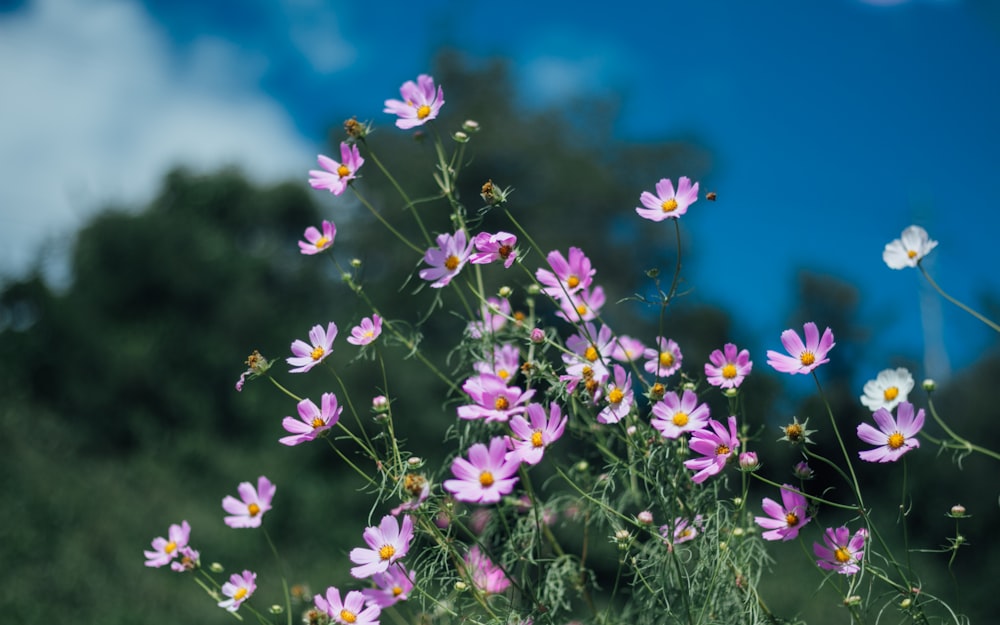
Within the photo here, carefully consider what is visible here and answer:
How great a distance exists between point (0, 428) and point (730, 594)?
818 centimetres

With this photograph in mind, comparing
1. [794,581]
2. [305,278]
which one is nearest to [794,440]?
[794,581]

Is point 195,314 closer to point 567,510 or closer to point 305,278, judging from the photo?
point 305,278

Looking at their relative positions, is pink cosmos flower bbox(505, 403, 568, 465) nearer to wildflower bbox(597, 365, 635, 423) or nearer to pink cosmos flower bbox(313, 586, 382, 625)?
wildflower bbox(597, 365, 635, 423)

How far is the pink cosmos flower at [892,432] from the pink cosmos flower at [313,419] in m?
0.52

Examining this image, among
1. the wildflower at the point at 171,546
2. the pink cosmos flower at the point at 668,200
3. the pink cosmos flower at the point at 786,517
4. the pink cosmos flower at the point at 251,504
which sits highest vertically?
the pink cosmos flower at the point at 668,200

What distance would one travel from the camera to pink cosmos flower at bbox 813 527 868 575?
926mm

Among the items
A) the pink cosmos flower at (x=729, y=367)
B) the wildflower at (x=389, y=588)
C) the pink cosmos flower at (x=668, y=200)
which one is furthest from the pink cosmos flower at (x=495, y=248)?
the wildflower at (x=389, y=588)

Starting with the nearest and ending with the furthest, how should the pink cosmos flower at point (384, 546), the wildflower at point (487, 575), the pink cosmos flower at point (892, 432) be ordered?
1. the pink cosmos flower at point (892, 432)
2. the pink cosmos flower at point (384, 546)
3. the wildflower at point (487, 575)

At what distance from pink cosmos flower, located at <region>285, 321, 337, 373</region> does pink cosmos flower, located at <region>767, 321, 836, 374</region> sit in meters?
0.46

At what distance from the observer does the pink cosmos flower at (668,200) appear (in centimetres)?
94

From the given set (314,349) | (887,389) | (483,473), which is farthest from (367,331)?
(887,389)

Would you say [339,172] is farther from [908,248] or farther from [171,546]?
[908,248]

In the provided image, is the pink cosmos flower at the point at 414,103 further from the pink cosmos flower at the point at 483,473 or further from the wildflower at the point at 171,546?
the wildflower at the point at 171,546

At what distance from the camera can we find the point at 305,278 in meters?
11.5
